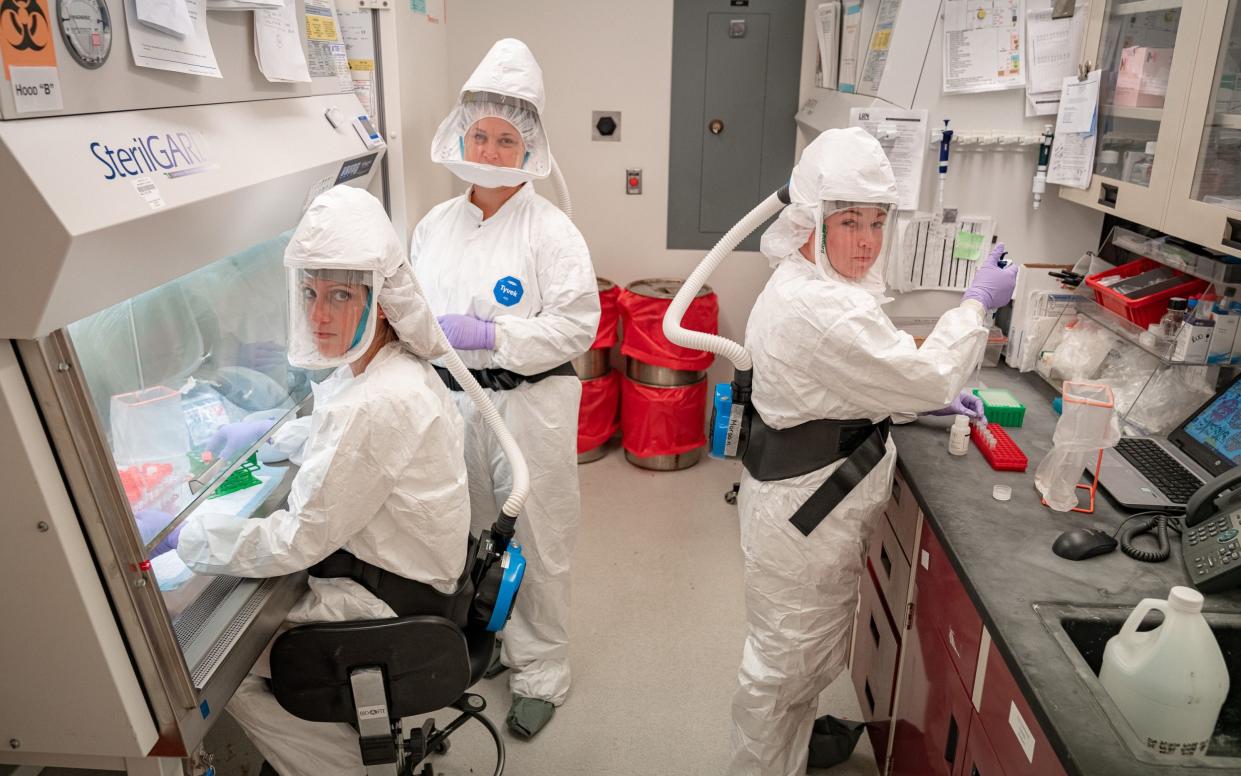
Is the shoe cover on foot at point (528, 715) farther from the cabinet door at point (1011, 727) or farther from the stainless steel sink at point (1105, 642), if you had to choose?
the stainless steel sink at point (1105, 642)

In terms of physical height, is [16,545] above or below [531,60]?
below

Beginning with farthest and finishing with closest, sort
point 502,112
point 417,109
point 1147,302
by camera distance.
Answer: point 417,109 → point 502,112 → point 1147,302

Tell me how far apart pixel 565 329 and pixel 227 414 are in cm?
81

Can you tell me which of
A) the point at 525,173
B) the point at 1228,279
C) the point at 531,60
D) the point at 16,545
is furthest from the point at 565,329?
the point at 1228,279

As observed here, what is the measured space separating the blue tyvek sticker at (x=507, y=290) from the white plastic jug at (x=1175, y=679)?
4.96ft

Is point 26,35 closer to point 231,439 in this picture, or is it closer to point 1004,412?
point 231,439

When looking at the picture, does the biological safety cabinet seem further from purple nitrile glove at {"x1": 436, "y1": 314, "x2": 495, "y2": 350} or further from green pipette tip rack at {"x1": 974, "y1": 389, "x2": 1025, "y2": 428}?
green pipette tip rack at {"x1": 974, "y1": 389, "x2": 1025, "y2": 428}

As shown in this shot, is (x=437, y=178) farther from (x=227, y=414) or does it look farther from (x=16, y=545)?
(x=16, y=545)

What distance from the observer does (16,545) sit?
1.12 m

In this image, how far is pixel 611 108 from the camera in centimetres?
383

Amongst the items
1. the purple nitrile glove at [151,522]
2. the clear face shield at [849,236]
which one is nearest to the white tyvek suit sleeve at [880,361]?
the clear face shield at [849,236]

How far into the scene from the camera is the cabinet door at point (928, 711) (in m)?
1.65

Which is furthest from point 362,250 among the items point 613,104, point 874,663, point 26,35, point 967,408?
point 613,104

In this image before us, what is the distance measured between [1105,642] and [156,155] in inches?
63.9
